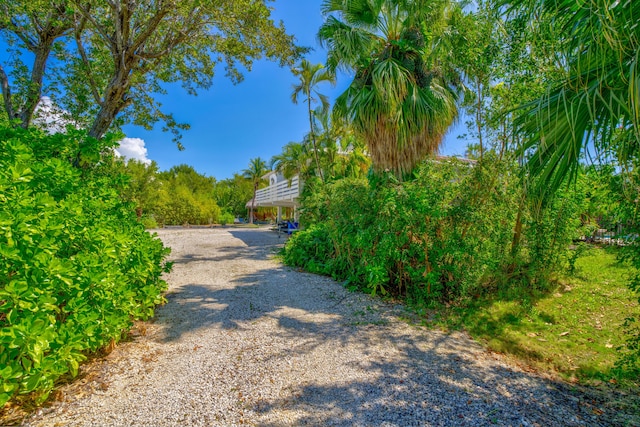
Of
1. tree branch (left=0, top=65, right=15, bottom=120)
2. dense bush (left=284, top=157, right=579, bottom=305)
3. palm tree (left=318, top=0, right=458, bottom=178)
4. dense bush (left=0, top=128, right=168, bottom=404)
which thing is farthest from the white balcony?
dense bush (left=0, top=128, right=168, bottom=404)

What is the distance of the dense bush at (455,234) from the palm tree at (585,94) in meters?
1.71

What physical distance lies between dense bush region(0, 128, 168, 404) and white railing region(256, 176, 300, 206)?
14276mm

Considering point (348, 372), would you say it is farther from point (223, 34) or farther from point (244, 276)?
point (223, 34)

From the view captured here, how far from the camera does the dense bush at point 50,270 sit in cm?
196

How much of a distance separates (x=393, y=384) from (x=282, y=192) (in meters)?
18.1

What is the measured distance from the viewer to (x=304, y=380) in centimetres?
285

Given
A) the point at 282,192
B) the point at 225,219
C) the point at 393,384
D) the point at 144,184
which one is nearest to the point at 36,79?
the point at 393,384

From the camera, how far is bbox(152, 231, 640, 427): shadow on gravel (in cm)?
239

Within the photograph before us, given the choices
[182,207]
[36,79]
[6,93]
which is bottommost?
[182,207]

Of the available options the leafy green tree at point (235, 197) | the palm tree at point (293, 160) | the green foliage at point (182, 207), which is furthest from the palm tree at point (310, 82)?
the leafy green tree at point (235, 197)

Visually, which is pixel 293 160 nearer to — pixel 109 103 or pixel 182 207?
pixel 109 103

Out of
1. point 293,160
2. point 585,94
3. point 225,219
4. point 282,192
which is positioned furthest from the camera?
point 225,219

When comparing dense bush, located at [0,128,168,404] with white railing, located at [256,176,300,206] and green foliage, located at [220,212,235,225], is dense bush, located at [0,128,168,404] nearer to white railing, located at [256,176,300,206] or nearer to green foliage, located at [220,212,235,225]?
white railing, located at [256,176,300,206]

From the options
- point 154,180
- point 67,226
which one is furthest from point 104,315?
point 154,180
